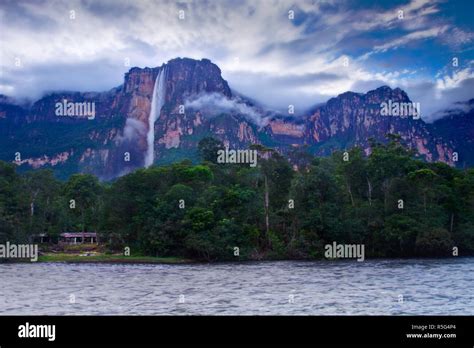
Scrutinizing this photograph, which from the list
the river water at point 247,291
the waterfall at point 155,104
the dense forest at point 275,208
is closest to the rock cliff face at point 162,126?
the waterfall at point 155,104

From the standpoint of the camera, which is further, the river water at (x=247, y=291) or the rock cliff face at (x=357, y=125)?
the rock cliff face at (x=357, y=125)

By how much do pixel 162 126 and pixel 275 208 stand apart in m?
6.00

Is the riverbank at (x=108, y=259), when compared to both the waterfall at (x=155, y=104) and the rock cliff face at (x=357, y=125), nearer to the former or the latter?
the waterfall at (x=155, y=104)

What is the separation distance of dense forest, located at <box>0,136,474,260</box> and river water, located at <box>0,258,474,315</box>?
3.77m

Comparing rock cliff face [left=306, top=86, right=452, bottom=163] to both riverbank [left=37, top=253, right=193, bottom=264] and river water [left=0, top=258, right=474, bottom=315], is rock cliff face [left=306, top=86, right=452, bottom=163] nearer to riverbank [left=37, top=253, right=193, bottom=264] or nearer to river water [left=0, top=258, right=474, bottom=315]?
river water [left=0, top=258, right=474, bottom=315]

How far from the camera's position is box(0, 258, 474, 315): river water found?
25.4ft

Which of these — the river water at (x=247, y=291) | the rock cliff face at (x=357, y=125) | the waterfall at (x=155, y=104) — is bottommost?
the river water at (x=247, y=291)

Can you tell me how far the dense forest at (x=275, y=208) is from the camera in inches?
782

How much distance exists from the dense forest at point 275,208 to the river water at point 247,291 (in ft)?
12.4

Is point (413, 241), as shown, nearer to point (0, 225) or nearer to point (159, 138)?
point (159, 138)

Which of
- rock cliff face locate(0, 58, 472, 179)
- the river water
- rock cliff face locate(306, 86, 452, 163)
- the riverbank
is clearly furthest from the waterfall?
rock cliff face locate(306, 86, 452, 163)

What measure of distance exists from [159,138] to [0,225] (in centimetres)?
760
